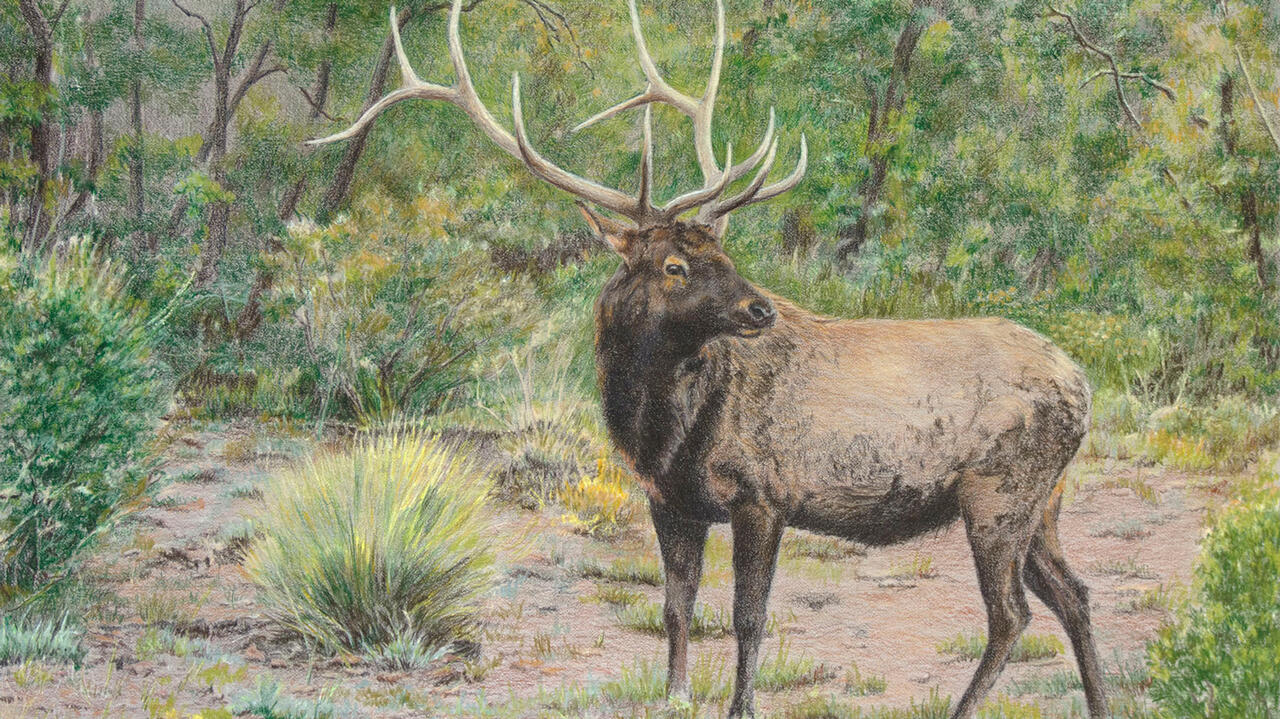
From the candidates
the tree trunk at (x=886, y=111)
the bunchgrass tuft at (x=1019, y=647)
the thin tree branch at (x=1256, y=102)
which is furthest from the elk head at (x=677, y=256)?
the tree trunk at (x=886, y=111)

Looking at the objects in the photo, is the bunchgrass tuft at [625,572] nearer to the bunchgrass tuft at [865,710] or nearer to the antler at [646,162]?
the bunchgrass tuft at [865,710]

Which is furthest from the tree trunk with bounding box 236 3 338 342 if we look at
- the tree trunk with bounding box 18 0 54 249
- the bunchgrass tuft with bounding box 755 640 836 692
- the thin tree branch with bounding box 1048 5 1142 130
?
the thin tree branch with bounding box 1048 5 1142 130

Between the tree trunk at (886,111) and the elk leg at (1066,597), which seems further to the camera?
the tree trunk at (886,111)

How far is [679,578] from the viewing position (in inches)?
218

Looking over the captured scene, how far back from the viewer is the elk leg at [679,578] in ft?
18.0

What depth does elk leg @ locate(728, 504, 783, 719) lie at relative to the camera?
5207mm

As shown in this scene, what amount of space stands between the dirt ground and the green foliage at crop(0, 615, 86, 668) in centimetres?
13

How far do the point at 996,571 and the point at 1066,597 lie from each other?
0.41m

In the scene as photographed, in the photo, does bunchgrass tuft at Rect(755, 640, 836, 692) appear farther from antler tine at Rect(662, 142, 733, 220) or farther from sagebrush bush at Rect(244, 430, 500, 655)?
antler tine at Rect(662, 142, 733, 220)

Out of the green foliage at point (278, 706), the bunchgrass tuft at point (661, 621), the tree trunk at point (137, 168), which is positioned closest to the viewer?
the green foliage at point (278, 706)

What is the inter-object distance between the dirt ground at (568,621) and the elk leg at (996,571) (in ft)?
1.45

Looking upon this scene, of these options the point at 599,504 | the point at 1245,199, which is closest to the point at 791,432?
the point at 599,504

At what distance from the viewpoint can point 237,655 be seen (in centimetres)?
591

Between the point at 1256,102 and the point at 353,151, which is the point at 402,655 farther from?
the point at 353,151
